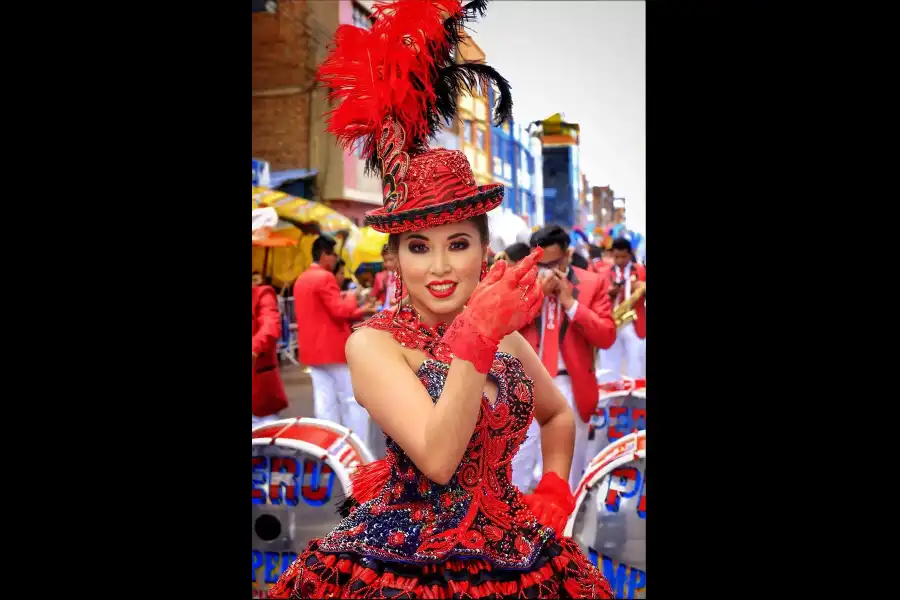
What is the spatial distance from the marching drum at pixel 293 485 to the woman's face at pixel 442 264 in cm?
156

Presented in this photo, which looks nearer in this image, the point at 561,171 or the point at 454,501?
the point at 454,501

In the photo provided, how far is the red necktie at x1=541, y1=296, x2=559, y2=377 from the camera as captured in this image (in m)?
3.69

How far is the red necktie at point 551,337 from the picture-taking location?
145 inches

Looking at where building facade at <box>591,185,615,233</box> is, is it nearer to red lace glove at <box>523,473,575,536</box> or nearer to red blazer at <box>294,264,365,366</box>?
red lace glove at <box>523,473,575,536</box>

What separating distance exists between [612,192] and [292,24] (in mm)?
1503

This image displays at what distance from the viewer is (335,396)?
4.25 metres

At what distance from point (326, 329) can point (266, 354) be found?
619mm

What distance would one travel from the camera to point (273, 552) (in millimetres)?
3080

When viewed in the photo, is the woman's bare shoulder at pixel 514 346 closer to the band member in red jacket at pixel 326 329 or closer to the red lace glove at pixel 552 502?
the red lace glove at pixel 552 502

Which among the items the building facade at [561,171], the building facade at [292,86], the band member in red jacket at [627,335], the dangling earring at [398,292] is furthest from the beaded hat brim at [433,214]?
the band member in red jacket at [627,335]

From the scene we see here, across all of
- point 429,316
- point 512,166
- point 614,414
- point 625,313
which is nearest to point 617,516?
point 614,414

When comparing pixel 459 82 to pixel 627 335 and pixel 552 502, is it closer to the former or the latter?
pixel 552 502

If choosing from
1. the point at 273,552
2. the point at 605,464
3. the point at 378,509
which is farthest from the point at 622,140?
the point at 273,552

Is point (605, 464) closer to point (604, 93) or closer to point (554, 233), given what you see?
point (554, 233)
